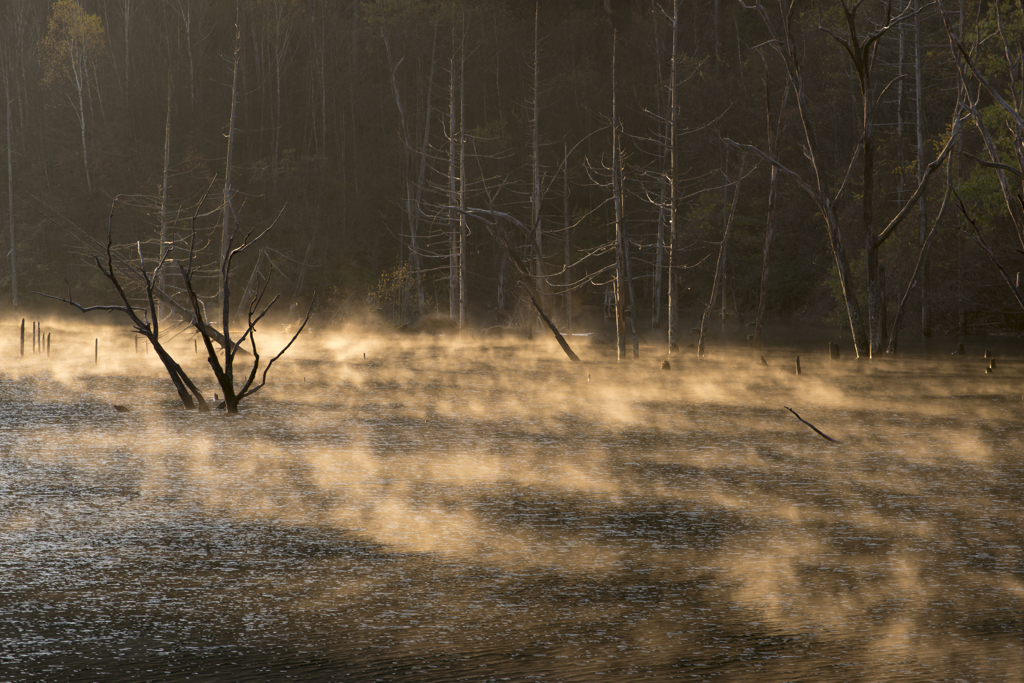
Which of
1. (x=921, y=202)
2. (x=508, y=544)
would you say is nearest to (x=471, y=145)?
(x=921, y=202)

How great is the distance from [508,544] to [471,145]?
37.7 m

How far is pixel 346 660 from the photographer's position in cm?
453

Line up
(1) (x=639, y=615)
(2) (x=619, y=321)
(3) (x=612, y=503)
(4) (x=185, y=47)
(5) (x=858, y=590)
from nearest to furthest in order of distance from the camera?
1. (1) (x=639, y=615)
2. (5) (x=858, y=590)
3. (3) (x=612, y=503)
4. (2) (x=619, y=321)
5. (4) (x=185, y=47)

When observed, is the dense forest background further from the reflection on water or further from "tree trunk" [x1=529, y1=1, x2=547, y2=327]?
the reflection on water

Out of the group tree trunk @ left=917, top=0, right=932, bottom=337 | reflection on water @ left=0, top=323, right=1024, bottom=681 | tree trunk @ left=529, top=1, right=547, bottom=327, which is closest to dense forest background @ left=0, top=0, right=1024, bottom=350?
tree trunk @ left=917, top=0, right=932, bottom=337

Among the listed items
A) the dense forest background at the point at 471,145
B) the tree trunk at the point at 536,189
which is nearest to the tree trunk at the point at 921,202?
the dense forest background at the point at 471,145

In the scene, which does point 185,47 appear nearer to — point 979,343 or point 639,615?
point 979,343

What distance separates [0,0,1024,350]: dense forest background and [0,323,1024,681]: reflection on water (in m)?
23.2

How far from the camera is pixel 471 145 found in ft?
141

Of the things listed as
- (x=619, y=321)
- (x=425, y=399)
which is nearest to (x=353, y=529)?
(x=425, y=399)

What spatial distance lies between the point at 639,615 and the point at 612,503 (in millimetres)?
2714

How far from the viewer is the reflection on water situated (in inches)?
182

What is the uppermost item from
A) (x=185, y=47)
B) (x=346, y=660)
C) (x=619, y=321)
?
(x=185, y=47)

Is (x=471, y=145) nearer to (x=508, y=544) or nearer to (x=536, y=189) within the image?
(x=536, y=189)
